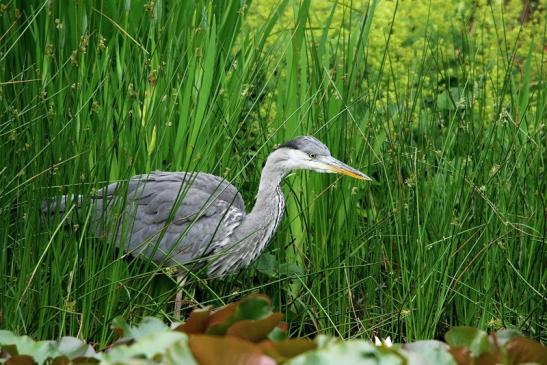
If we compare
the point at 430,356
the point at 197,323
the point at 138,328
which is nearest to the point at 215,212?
the point at 138,328

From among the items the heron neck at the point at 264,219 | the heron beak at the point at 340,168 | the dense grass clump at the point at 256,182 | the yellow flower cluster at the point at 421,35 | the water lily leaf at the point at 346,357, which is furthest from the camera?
the yellow flower cluster at the point at 421,35

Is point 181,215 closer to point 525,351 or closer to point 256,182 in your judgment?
point 256,182

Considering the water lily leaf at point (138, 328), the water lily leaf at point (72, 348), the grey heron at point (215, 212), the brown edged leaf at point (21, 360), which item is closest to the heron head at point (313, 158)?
the grey heron at point (215, 212)

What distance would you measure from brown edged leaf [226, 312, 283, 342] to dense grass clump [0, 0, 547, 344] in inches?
57.0

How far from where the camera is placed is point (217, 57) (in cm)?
562

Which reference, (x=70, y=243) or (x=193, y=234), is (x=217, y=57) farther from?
(x=70, y=243)

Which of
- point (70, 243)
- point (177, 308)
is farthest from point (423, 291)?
point (70, 243)

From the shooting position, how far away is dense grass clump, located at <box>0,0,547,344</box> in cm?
419

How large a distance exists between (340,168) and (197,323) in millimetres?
2263

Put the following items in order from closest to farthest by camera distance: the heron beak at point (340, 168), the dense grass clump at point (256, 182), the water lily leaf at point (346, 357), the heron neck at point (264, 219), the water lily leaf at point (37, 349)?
the water lily leaf at point (346, 357) < the water lily leaf at point (37, 349) < the dense grass clump at point (256, 182) < the heron beak at point (340, 168) < the heron neck at point (264, 219)

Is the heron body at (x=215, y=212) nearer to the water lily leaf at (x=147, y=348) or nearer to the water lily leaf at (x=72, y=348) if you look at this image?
the water lily leaf at (x=72, y=348)

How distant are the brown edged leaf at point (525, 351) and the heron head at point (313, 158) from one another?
227cm

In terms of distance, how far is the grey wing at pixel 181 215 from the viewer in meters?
4.92

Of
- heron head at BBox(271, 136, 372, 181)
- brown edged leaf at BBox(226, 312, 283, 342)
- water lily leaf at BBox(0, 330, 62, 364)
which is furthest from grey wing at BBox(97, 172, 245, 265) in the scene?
brown edged leaf at BBox(226, 312, 283, 342)
